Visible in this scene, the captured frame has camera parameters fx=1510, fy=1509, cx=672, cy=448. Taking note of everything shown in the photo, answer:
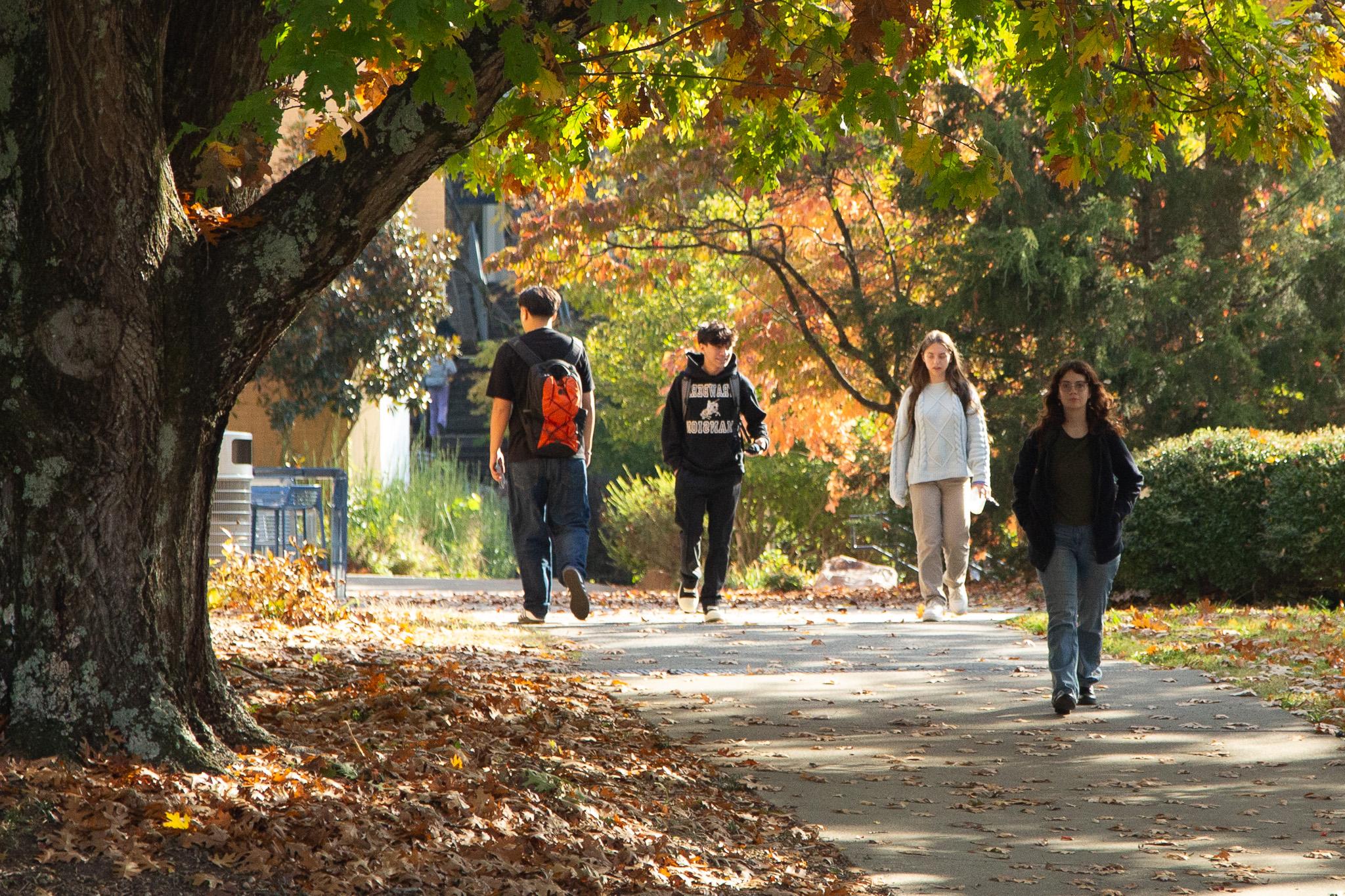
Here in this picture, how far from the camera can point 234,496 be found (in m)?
12.0

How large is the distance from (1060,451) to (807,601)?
720 cm

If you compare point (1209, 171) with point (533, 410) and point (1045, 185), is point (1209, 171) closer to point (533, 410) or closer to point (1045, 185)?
point (1045, 185)

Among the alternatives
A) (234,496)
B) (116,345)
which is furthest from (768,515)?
(116,345)

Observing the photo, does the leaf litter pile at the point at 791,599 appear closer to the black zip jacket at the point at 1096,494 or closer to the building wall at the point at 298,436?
the black zip jacket at the point at 1096,494

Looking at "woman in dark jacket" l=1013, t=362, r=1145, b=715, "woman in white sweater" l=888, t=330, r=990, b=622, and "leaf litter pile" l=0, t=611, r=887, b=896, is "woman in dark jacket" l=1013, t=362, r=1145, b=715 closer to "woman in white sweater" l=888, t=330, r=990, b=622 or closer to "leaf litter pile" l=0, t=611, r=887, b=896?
"leaf litter pile" l=0, t=611, r=887, b=896

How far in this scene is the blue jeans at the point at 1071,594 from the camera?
289 inches

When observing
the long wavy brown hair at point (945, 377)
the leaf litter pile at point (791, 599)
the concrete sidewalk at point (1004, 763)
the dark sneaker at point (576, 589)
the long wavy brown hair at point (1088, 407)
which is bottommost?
the concrete sidewalk at point (1004, 763)

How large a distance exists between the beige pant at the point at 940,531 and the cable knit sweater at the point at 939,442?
0.31 feet

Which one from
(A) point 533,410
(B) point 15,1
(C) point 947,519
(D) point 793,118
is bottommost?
(C) point 947,519

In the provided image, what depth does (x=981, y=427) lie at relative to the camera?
1066 centimetres

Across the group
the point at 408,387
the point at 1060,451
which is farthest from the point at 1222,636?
the point at 408,387

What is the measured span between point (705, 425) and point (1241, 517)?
5250 millimetres

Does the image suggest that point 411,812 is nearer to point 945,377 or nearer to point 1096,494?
point 1096,494

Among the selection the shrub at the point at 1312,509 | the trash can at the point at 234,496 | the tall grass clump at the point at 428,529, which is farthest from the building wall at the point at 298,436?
the shrub at the point at 1312,509
